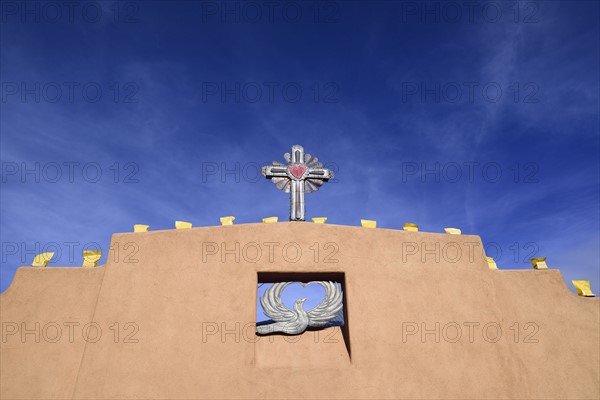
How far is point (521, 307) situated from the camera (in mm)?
10617

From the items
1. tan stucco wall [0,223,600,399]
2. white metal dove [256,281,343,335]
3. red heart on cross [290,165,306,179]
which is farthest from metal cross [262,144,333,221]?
white metal dove [256,281,343,335]

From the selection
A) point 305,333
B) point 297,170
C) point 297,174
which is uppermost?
point 297,170

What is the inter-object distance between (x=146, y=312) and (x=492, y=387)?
8067 mm

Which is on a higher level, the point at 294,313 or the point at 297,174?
the point at 297,174

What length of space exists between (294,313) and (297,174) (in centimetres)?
404

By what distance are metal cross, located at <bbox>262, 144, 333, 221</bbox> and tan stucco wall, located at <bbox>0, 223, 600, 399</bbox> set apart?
1741mm

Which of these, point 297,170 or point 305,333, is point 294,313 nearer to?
point 305,333

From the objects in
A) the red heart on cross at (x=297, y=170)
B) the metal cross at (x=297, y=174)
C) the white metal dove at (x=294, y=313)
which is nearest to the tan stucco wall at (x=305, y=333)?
the white metal dove at (x=294, y=313)

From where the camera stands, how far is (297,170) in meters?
12.2

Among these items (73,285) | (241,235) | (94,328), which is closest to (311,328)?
(241,235)

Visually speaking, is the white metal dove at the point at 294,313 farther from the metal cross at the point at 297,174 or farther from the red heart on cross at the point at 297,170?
the red heart on cross at the point at 297,170

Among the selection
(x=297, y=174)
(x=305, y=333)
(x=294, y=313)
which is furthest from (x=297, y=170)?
(x=305, y=333)

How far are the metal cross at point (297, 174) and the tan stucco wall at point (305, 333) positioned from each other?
5.71 ft

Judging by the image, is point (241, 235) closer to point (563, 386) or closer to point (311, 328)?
point (311, 328)
